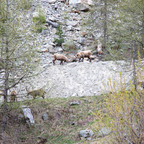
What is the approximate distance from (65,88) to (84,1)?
23.2m

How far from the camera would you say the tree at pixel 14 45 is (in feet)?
24.9

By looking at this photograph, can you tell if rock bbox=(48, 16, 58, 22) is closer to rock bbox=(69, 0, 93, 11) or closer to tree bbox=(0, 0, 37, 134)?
rock bbox=(69, 0, 93, 11)

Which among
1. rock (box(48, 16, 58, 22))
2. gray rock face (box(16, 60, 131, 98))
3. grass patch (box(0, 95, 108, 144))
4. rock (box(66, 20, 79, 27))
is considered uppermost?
rock (box(48, 16, 58, 22))

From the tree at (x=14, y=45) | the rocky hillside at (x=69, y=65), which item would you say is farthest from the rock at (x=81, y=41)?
the tree at (x=14, y=45)

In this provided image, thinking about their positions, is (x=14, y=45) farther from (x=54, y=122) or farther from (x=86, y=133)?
(x=86, y=133)

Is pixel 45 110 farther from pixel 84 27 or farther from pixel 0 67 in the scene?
pixel 84 27

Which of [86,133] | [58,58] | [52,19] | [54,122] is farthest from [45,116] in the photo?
[52,19]

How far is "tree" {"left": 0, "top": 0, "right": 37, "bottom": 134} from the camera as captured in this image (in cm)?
758

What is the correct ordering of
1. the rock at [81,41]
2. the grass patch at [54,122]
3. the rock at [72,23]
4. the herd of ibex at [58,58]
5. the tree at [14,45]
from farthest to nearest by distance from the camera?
the rock at [72,23] → the rock at [81,41] → the herd of ibex at [58,58] → the grass patch at [54,122] → the tree at [14,45]

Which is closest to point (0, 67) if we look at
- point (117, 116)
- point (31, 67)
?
point (31, 67)

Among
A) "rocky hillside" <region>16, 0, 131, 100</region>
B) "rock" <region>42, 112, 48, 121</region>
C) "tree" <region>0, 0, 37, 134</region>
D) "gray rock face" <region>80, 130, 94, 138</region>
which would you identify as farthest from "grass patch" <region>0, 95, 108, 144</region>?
"tree" <region>0, 0, 37, 134</region>

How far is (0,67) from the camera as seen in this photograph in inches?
305

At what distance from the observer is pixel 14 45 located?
7.78 m

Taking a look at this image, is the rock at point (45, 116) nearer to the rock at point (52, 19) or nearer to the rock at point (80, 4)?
the rock at point (52, 19)
